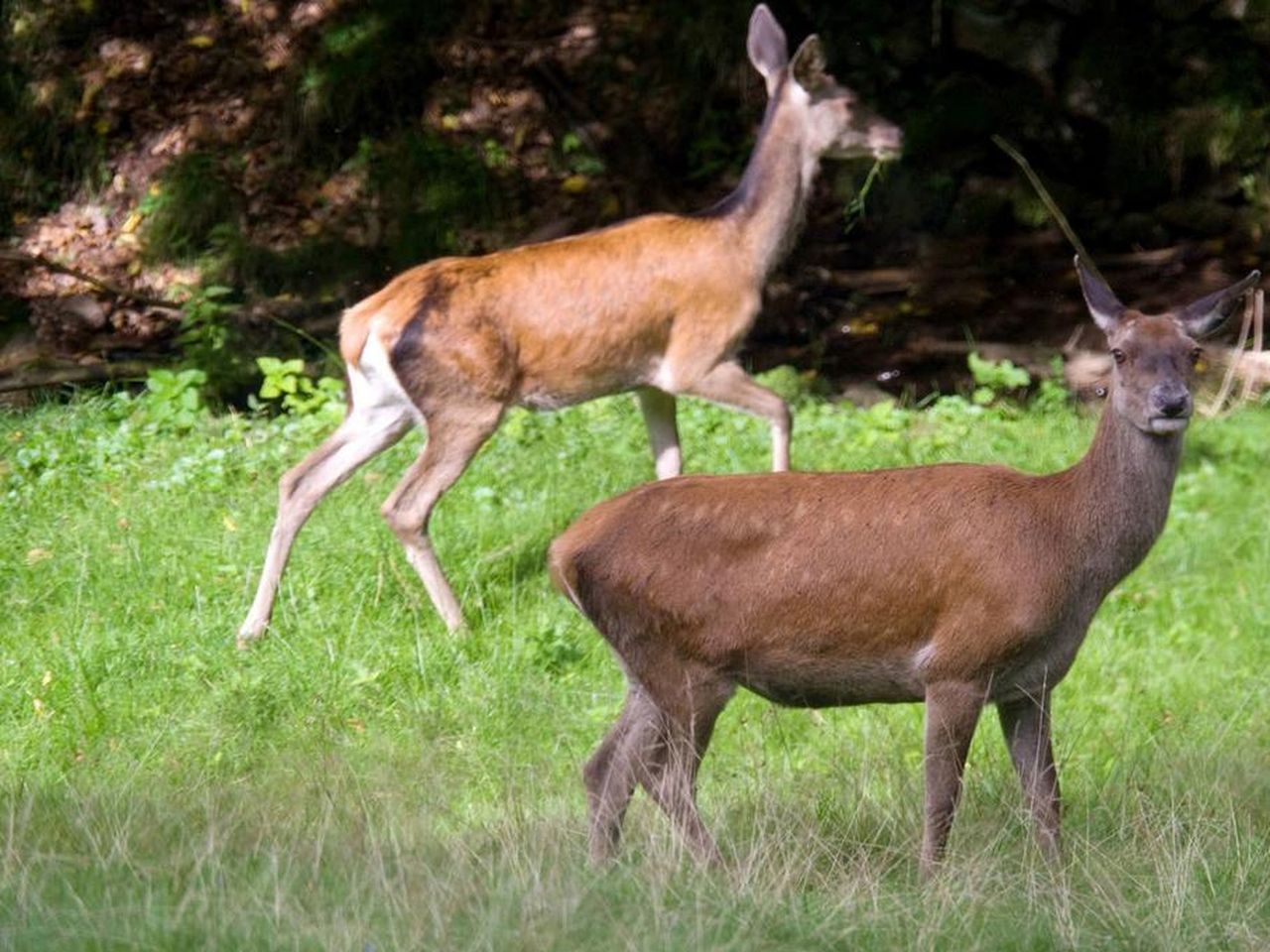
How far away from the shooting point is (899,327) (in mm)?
12398

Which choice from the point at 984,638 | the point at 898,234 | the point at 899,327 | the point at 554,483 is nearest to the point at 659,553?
the point at 984,638

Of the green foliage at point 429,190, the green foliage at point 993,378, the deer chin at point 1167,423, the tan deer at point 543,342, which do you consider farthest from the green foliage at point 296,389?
the deer chin at point 1167,423

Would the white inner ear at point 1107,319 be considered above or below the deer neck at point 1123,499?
above

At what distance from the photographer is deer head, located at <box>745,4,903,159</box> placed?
9750mm

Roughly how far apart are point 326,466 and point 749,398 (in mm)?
1785

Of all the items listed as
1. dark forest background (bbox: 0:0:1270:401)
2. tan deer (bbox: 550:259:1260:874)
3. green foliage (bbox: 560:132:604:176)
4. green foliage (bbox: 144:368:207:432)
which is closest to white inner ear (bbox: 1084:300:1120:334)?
tan deer (bbox: 550:259:1260:874)

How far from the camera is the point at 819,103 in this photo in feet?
32.2

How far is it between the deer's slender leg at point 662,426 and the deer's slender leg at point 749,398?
0.70 feet

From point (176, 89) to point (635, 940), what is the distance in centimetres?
993

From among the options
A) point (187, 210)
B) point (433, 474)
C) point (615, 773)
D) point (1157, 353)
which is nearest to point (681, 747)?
point (615, 773)

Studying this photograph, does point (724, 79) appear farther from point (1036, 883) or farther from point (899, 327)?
point (1036, 883)

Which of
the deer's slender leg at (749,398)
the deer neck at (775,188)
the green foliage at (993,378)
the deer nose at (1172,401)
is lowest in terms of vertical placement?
the green foliage at (993,378)

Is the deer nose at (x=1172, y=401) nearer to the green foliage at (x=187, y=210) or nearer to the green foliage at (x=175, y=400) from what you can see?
the green foliage at (x=175, y=400)

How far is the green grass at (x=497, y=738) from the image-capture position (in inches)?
179
